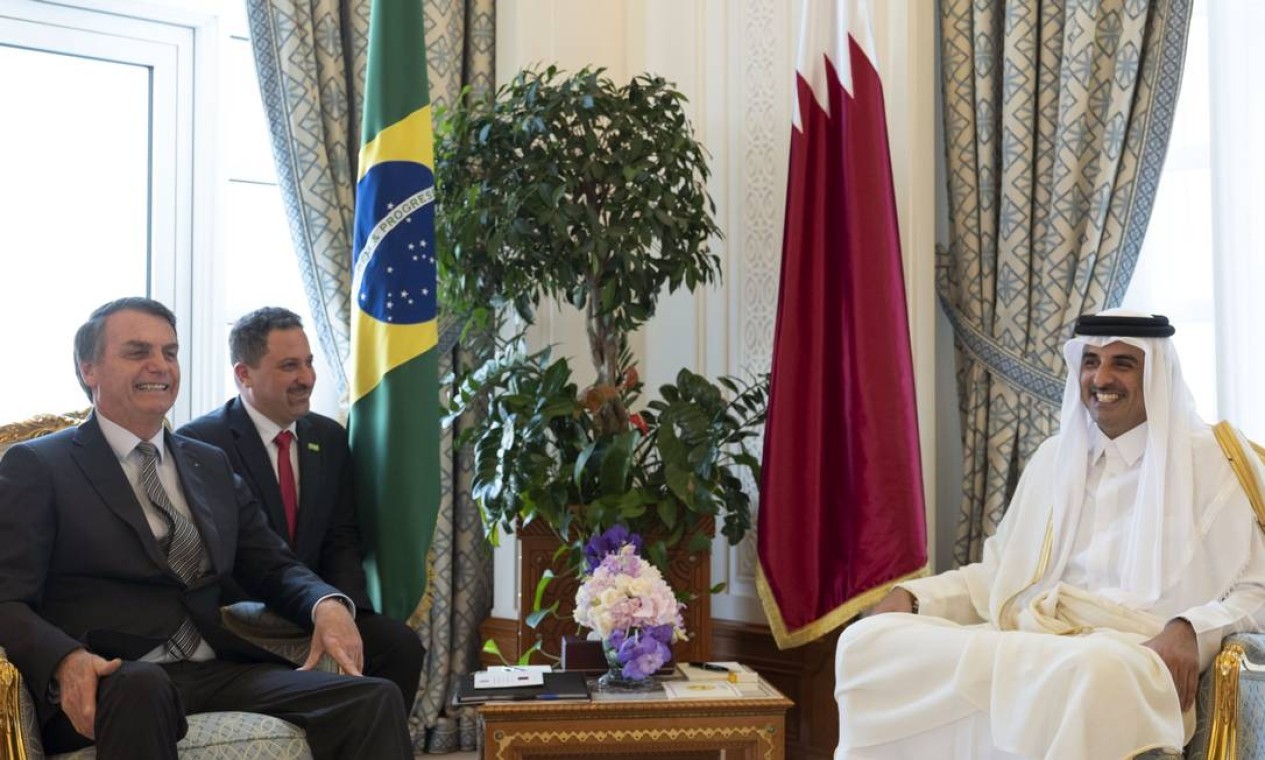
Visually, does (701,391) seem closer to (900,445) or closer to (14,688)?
(900,445)

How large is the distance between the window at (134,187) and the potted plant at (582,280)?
34.3 inches

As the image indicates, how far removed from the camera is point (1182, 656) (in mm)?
2916

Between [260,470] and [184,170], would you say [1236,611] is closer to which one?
[260,470]

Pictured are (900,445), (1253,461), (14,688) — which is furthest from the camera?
(900,445)

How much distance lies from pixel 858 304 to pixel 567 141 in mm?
1033

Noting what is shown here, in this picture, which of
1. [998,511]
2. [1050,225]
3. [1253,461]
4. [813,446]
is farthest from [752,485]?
[1253,461]

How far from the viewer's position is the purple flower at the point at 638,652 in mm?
3465

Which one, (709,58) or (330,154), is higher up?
(709,58)

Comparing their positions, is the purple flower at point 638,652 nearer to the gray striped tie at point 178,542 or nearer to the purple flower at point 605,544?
the purple flower at point 605,544

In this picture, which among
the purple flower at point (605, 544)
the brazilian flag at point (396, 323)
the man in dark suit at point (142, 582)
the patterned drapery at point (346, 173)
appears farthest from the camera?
the patterned drapery at point (346, 173)

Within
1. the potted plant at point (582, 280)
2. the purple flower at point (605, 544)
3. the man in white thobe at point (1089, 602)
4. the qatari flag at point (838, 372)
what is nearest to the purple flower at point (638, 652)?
the purple flower at point (605, 544)

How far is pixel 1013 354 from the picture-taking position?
424cm

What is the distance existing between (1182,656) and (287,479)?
238 centimetres

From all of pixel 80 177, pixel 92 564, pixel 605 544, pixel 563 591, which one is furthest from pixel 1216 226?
pixel 80 177
